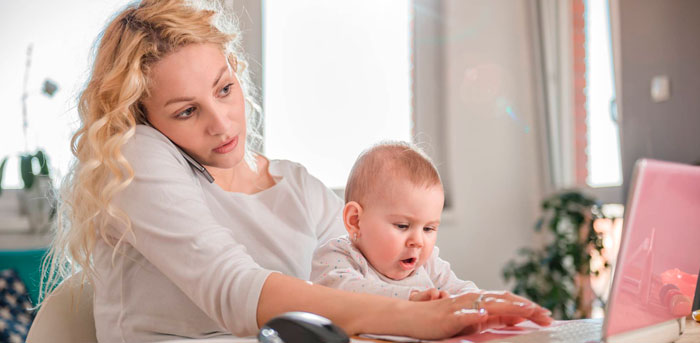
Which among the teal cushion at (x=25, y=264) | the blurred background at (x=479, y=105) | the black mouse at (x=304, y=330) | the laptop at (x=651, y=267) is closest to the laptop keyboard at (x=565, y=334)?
the laptop at (x=651, y=267)

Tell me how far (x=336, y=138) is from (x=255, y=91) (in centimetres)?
184

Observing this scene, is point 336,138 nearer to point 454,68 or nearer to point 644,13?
point 454,68

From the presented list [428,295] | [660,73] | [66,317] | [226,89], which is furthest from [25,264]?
[660,73]

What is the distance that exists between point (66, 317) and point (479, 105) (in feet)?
9.72

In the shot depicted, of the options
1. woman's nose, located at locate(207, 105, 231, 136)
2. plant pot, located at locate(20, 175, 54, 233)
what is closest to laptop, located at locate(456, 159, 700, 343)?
woman's nose, located at locate(207, 105, 231, 136)

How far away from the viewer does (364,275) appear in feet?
3.26

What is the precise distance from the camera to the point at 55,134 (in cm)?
295

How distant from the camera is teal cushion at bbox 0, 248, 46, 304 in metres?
2.54

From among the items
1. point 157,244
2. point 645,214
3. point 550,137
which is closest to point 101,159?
point 157,244

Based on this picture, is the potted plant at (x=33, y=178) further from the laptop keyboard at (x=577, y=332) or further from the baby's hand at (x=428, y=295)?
the laptop keyboard at (x=577, y=332)

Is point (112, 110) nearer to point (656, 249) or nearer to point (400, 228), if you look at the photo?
point (400, 228)

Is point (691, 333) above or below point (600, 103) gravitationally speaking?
below

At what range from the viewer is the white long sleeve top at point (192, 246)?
2.85ft

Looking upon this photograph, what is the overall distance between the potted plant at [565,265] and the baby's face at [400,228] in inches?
91.1
